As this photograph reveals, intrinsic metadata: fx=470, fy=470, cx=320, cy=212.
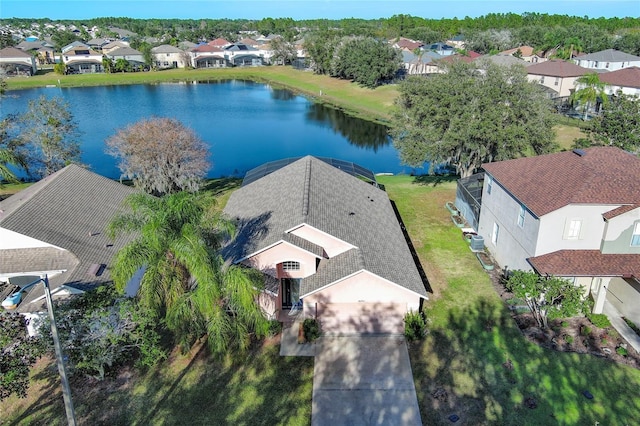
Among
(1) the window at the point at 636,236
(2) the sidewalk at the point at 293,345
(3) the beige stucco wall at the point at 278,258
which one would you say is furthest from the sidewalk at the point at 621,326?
(3) the beige stucco wall at the point at 278,258

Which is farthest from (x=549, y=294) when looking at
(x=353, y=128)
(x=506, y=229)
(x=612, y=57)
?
(x=612, y=57)

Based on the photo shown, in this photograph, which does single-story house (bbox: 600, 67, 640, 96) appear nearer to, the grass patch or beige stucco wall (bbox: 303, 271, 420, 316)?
beige stucco wall (bbox: 303, 271, 420, 316)

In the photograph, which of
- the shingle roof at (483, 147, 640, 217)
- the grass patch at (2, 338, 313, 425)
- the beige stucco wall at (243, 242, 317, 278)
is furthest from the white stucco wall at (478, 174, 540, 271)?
the grass patch at (2, 338, 313, 425)

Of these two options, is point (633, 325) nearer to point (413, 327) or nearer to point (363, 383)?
point (413, 327)

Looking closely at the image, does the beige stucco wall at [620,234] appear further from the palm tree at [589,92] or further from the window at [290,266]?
the palm tree at [589,92]

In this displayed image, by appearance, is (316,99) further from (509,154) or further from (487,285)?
(487,285)

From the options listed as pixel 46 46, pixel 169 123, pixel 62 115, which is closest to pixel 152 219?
pixel 169 123
